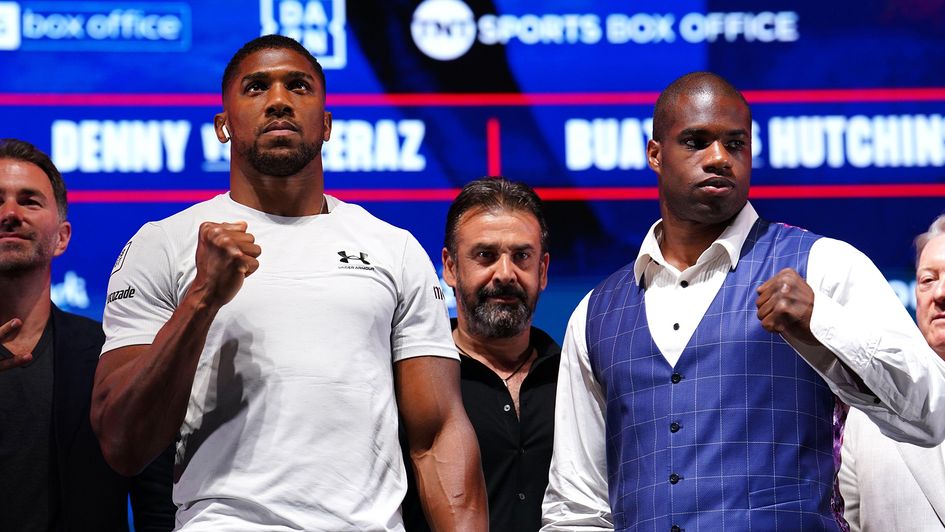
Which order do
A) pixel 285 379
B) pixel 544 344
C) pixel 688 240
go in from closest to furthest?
pixel 285 379 → pixel 688 240 → pixel 544 344

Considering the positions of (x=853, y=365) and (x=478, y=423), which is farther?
(x=478, y=423)

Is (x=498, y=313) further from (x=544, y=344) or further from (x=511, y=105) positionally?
(x=511, y=105)

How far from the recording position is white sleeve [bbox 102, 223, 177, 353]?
211 centimetres

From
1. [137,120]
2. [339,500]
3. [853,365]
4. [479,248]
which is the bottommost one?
[339,500]

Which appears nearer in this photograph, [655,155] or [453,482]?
[453,482]

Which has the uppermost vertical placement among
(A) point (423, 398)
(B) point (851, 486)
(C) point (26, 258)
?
(C) point (26, 258)

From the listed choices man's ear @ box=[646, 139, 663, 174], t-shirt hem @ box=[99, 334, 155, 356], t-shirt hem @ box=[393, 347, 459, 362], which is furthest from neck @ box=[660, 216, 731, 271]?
t-shirt hem @ box=[99, 334, 155, 356]

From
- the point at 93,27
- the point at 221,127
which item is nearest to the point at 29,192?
the point at 221,127

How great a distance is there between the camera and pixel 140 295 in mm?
2133

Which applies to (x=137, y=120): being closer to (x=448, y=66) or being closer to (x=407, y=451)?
(x=448, y=66)

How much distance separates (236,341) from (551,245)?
5.36 feet

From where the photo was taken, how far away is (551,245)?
11.8ft

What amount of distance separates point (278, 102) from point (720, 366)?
35.9 inches

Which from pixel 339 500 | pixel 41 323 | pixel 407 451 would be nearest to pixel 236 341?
pixel 339 500
